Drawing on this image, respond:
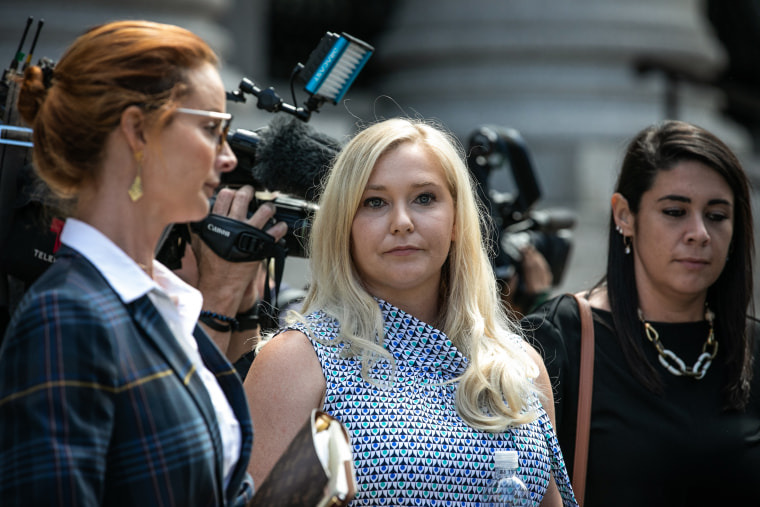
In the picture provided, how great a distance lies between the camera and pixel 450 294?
95.8 inches

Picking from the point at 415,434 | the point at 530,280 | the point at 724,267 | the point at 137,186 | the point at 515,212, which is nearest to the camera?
the point at 137,186

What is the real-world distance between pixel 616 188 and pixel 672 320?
0.46m

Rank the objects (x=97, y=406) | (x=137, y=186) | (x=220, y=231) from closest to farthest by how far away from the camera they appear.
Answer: (x=97, y=406)
(x=137, y=186)
(x=220, y=231)

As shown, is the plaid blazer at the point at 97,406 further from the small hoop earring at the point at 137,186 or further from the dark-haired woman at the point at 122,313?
the small hoop earring at the point at 137,186

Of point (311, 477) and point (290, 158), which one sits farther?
point (290, 158)

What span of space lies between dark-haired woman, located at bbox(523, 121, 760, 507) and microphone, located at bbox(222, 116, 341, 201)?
780 mm

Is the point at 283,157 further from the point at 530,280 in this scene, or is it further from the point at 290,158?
the point at 530,280

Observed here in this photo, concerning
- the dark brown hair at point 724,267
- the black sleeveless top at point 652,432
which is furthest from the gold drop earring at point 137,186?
the dark brown hair at point 724,267

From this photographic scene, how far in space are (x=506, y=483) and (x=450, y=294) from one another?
0.52 meters

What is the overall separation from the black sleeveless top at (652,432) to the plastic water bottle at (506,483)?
59 centimetres

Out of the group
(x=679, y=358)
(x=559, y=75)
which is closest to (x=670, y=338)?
(x=679, y=358)

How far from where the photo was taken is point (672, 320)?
296 centimetres

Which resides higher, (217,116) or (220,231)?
(217,116)

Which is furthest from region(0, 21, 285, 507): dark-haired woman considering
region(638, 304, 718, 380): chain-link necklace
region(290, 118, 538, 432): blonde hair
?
region(638, 304, 718, 380): chain-link necklace
